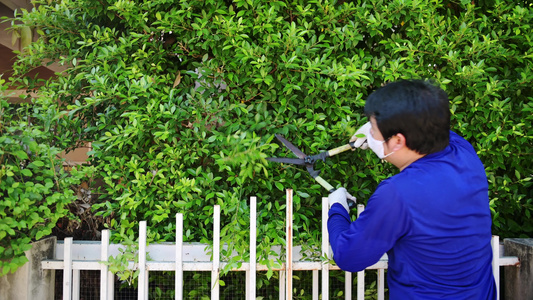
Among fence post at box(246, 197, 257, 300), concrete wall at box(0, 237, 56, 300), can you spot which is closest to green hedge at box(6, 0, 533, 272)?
fence post at box(246, 197, 257, 300)

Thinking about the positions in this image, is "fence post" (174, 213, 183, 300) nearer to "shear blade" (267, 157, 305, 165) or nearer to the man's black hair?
"shear blade" (267, 157, 305, 165)

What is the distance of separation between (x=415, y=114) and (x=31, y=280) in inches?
88.7

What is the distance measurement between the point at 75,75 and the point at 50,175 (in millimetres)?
946

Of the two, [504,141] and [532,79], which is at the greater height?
[532,79]

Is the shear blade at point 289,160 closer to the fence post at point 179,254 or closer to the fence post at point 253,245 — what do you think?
the fence post at point 253,245

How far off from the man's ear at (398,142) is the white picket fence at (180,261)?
0.73m

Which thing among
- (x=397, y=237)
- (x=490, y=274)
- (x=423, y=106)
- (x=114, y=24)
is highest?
(x=114, y=24)

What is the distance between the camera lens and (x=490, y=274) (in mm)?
1733

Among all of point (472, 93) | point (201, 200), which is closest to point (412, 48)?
point (472, 93)

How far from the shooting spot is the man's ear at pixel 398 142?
1570 millimetres

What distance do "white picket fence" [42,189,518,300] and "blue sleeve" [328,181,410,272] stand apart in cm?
63

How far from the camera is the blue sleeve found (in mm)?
1467

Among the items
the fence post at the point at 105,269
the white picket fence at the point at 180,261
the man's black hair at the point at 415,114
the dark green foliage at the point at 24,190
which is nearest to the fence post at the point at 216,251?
the white picket fence at the point at 180,261

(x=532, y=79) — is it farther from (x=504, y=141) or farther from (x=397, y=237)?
(x=397, y=237)
